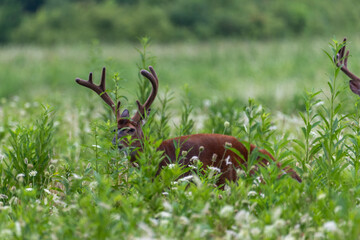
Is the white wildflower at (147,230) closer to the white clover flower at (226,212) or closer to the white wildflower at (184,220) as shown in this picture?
the white wildflower at (184,220)

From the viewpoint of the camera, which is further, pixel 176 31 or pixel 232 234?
pixel 176 31

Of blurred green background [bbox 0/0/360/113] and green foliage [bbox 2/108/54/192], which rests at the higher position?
blurred green background [bbox 0/0/360/113]

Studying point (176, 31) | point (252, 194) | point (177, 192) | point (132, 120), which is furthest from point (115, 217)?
point (176, 31)

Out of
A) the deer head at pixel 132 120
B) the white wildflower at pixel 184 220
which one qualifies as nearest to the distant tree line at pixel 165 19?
the deer head at pixel 132 120

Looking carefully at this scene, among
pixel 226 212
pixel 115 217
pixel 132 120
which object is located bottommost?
pixel 115 217

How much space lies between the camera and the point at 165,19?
1282 inches

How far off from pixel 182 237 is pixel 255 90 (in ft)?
31.4

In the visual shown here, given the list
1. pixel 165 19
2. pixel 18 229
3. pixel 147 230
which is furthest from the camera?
pixel 165 19

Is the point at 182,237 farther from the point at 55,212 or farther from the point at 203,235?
the point at 55,212

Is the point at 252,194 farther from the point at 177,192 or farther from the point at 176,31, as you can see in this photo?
the point at 176,31

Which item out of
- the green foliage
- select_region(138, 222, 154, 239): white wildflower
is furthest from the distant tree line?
select_region(138, 222, 154, 239): white wildflower

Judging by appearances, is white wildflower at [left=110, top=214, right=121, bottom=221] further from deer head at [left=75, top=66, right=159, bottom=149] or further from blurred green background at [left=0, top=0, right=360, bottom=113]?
blurred green background at [left=0, top=0, right=360, bottom=113]

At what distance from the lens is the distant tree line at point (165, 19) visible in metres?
31.4

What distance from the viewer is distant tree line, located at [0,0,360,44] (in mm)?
31406
